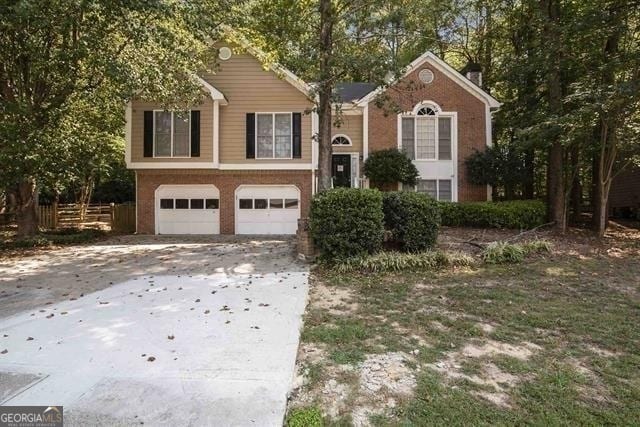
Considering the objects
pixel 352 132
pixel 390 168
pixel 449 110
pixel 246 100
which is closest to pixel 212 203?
A: pixel 246 100

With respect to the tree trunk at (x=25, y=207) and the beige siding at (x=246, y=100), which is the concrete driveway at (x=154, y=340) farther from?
the beige siding at (x=246, y=100)

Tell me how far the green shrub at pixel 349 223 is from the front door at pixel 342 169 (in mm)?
8375

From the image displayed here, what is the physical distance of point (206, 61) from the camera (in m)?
13.1

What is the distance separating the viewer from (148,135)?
14453 millimetres

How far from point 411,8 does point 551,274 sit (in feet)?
23.5

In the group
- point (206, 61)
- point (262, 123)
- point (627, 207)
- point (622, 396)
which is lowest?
point (622, 396)

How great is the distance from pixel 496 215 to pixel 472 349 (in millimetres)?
9543

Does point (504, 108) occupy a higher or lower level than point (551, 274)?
higher

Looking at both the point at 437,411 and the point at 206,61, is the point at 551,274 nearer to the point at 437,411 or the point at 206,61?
the point at 437,411

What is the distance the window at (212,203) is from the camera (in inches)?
588

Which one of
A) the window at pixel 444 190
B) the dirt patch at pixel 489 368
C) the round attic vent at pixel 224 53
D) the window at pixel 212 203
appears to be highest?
the round attic vent at pixel 224 53

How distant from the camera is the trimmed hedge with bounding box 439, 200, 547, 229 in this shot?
12.5m

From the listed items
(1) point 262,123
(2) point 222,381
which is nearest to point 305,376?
(2) point 222,381

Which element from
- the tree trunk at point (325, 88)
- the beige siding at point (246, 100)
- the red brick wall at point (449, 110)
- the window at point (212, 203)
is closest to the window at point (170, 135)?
the beige siding at point (246, 100)
